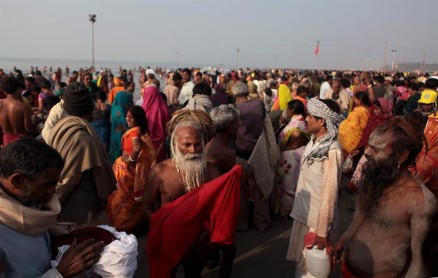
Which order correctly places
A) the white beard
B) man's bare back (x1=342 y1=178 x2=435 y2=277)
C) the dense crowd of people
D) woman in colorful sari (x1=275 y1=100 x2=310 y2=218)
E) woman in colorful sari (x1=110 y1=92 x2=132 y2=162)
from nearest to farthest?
the dense crowd of people
man's bare back (x1=342 y1=178 x2=435 y2=277)
the white beard
woman in colorful sari (x1=275 y1=100 x2=310 y2=218)
woman in colorful sari (x1=110 y1=92 x2=132 y2=162)

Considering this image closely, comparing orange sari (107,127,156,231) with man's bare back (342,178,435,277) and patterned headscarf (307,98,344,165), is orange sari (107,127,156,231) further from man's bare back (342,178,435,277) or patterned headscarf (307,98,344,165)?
man's bare back (342,178,435,277)

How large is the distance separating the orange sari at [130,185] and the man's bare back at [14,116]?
1.77 meters

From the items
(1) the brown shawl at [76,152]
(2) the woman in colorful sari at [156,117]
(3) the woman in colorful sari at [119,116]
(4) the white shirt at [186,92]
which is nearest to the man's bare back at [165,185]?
(1) the brown shawl at [76,152]

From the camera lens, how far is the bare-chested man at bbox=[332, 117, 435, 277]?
2.25 metres

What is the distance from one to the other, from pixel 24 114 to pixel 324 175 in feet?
14.7

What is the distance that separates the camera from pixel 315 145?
11.2 feet

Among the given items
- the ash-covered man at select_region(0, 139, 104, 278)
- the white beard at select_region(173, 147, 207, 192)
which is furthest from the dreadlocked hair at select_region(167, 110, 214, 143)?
the ash-covered man at select_region(0, 139, 104, 278)

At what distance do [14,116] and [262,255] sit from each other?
4.04 meters

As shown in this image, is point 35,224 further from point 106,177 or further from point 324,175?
point 324,175

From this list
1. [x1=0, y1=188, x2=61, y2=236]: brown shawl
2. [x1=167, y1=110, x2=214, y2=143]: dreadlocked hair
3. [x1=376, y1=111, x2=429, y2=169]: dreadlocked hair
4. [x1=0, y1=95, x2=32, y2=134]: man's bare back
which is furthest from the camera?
[x1=0, y1=95, x2=32, y2=134]: man's bare back

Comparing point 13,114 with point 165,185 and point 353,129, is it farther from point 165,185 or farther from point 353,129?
point 353,129

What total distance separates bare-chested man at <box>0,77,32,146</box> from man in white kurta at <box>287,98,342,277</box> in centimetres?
423

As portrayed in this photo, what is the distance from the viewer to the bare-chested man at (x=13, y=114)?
18.1ft

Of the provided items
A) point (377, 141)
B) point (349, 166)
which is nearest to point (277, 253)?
point (349, 166)
